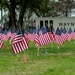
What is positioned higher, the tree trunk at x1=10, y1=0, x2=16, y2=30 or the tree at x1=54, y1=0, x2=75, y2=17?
the tree trunk at x1=10, y1=0, x2=16, y2=30

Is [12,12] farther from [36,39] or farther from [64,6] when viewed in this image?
[64,6]

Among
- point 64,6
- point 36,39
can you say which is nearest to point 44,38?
point 36,39

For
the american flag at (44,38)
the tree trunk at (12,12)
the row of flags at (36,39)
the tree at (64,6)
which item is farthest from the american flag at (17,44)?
the tree at (64,6)

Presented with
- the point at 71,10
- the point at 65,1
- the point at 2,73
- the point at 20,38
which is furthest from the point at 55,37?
the point at 71,10

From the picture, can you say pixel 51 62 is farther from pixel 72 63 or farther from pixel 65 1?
pixel 65 1

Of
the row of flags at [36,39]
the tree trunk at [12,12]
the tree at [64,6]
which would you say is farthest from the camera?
the tree at [64,6]

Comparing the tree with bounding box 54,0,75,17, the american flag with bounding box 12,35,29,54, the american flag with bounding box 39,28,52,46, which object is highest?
the american flag with bounding box 12,35,29,54

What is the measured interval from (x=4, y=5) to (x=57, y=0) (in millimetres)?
28687

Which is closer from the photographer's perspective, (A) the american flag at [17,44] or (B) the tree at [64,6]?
(A) the american flag at [17,44]

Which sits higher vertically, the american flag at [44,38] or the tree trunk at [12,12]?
the american flag at [44,38]

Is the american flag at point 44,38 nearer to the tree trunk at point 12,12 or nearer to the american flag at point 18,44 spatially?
the american flag at point 18,44

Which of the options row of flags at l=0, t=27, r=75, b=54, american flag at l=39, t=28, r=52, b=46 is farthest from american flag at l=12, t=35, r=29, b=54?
american flag at l=39, t=28, r=52, b=46

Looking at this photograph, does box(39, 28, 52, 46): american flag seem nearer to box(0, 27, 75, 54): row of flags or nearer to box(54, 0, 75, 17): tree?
box(0, 27, 75, 54): row of flags

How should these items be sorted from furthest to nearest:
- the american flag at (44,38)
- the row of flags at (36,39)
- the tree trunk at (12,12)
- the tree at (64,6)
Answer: the tree at (64,6)
the tree trunk at (12,12)
the american flag at (44,38)
the row of flags at (36,39)
